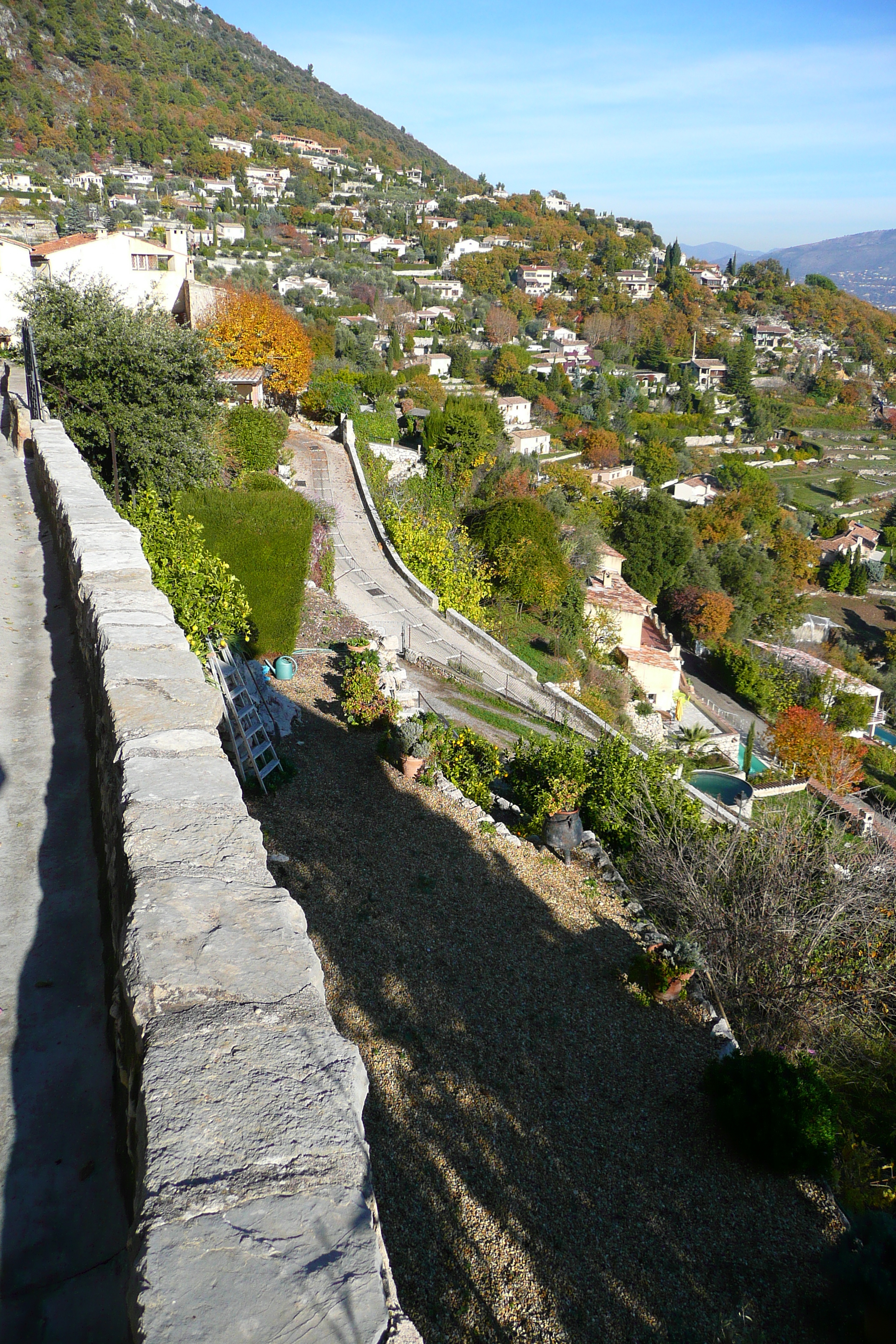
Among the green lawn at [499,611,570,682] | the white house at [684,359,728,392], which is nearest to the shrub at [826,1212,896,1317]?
the green lawn at [499,611,570,682]

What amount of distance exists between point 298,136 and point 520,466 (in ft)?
483

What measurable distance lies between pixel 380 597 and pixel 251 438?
17.1 ft

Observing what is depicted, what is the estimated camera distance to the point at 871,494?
262 ft

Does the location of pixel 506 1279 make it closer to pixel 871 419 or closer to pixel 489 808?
pixel 489 808

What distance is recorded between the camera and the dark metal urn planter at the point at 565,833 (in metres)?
8.52

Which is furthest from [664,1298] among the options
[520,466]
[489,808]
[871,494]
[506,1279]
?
[871,494]

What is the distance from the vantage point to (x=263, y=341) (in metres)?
28.9

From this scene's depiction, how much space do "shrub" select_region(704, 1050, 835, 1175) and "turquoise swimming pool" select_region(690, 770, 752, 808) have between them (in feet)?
44.7

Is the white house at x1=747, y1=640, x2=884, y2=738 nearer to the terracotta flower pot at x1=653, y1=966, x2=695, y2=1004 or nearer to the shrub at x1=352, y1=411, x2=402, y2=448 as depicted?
the shrub at x1=352, y1=411, x2=402, y2=448

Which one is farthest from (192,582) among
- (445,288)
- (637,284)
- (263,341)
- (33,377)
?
(637,284)

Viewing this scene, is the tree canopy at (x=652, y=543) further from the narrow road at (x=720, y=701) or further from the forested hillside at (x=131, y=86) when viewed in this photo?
the forested hillside at (x=131, y=86)

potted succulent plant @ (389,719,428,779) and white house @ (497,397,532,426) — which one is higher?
potted succulent plant @ (389,719,428,779)

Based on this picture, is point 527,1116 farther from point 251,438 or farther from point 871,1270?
point 251,438

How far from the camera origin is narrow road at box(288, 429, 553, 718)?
1780 centimetres
